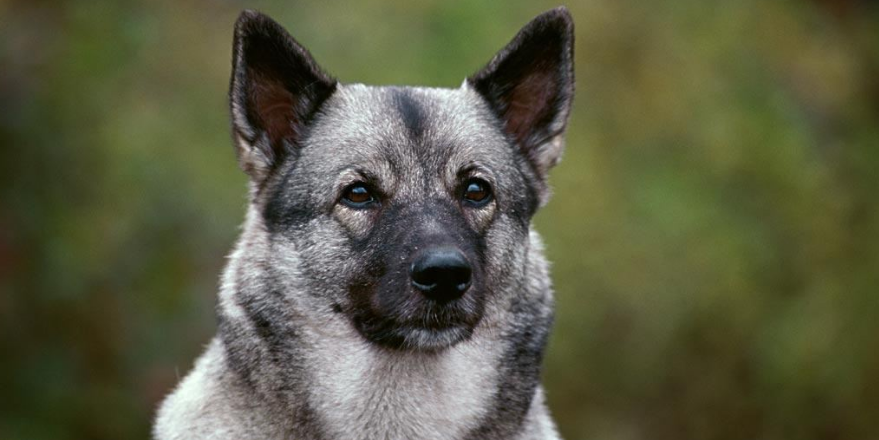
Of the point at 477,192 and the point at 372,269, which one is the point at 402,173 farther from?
the point at 372,269

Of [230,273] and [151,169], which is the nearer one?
[230,273]

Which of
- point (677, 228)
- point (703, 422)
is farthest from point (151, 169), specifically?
point (703, 422)

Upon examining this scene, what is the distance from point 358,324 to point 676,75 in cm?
645

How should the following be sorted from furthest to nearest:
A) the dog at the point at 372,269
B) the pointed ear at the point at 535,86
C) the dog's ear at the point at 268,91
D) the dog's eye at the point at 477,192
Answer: the pointed ear at the point at 535,86 → the dog's eye at the point at 477,192 → the dog's ear at the point at 268,91 → the dog at the point at 372,269

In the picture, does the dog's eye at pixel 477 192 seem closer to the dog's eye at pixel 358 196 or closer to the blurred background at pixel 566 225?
the dog's eye at pixel 358 196

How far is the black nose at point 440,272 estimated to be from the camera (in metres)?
4.90

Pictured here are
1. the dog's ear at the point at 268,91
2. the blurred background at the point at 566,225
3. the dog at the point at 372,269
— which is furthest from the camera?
the blurred background at the point at 566,225

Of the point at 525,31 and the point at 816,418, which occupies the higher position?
the point at 525,31

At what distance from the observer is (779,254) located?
10.6 metres

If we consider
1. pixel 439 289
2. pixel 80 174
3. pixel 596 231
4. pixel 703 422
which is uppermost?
pixel 439 289

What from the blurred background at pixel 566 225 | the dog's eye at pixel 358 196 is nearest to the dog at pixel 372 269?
the dog's eye at pixel 358 196

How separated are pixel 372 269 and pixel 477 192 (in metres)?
0.71

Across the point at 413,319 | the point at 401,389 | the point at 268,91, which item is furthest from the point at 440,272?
the point at 268,91

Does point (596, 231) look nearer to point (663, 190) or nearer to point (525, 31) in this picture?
point (663, 190)
